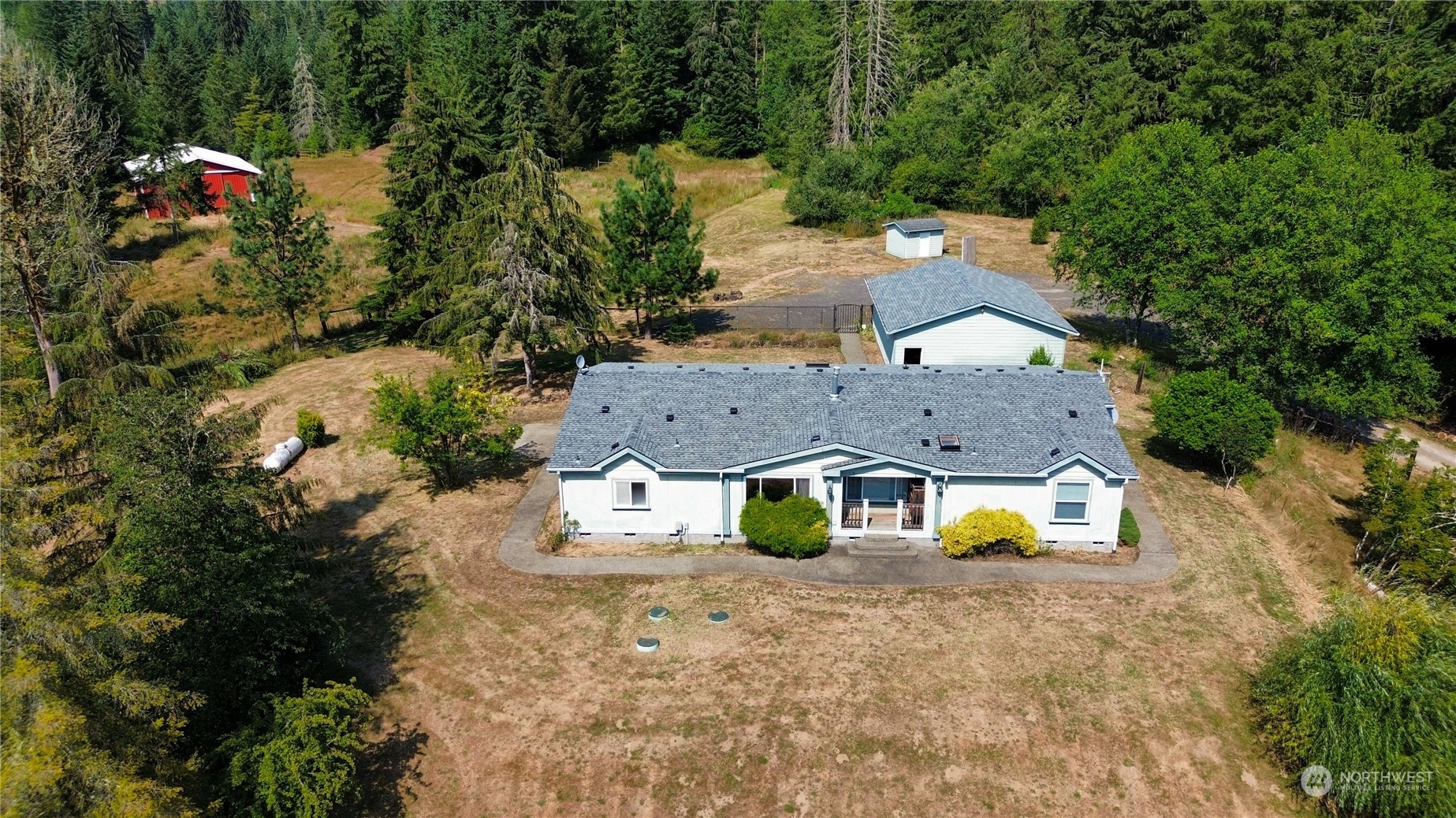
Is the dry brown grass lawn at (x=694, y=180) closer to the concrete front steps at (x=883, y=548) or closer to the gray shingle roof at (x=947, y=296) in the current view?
the gray shingle roof at (x=947, y=296)

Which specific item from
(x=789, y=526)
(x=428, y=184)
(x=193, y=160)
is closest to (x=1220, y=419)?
(x=789, y=526)

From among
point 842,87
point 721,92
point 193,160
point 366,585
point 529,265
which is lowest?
point 366,585

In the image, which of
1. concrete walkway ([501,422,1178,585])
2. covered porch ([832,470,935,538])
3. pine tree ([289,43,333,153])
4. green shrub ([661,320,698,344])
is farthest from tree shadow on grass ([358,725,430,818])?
pine tree ([289,43,333,153])

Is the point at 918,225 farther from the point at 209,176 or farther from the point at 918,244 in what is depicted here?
the point at 209,176

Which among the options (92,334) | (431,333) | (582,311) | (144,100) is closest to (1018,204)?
(582,311)

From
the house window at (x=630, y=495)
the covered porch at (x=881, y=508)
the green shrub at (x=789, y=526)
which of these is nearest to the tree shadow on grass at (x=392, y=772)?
the house window at (x=630, y=495)

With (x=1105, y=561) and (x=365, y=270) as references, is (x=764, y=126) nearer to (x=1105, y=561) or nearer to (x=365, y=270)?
(x=365, y=270)
